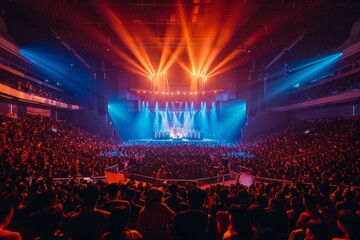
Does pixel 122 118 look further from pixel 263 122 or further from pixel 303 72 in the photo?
pixel 303 72

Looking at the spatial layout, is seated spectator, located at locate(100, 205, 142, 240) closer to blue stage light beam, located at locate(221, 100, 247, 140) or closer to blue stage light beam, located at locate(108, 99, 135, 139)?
blue stage light beam, located at locate(108, 99, 135, 139)

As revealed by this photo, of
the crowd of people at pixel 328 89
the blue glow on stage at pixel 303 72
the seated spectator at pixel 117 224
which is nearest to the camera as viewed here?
the seated spectator at pixel 117 224

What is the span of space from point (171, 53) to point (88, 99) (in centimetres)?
1424

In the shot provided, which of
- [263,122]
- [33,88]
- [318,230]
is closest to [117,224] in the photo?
[318,230]

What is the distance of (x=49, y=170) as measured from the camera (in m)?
12.7

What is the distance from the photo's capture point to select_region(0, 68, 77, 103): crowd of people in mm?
21656

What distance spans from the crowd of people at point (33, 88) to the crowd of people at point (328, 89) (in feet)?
97.3

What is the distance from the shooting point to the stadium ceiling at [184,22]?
16906 mm

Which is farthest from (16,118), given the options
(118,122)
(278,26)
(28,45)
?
→ (278,26)

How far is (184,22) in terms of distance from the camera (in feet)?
65.2

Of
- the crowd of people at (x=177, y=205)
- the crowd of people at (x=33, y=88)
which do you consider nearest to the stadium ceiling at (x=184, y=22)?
the crowd of people at (x=33, y=88)

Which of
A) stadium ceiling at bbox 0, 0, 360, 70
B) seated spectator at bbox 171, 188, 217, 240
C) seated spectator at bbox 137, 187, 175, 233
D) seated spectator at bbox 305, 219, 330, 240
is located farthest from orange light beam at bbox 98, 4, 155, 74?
seated spectator at bbox 305, 219, 330, 240

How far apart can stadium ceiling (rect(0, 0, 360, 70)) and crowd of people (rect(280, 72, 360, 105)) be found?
401 centimetres

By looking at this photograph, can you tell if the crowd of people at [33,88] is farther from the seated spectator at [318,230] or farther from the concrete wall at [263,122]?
the concrete wall at [263,122]
